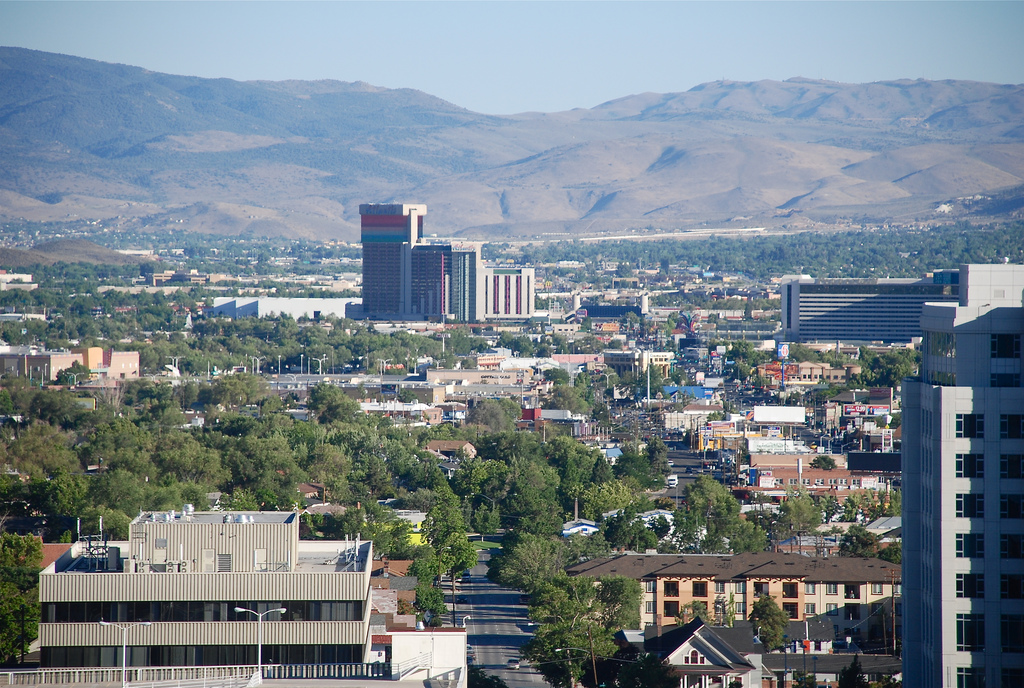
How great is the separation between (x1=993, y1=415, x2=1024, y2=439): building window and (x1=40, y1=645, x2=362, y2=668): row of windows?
38.3 ft

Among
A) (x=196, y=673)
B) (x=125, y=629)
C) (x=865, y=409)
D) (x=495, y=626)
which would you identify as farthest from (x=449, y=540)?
(x=865, y=409)

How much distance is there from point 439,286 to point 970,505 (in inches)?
6673

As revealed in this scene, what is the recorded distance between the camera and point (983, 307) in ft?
88.2

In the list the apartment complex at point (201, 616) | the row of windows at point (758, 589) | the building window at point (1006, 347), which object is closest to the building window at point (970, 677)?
the building window at point (1006, 347)

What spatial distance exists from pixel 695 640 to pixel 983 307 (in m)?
12.5

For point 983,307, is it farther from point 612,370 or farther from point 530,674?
point 612,370

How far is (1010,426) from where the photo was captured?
26359 mm

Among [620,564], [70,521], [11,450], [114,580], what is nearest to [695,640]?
[620,564]

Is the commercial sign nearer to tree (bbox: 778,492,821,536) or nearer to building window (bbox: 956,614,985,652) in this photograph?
tree (bbox: 778,492,821,536)

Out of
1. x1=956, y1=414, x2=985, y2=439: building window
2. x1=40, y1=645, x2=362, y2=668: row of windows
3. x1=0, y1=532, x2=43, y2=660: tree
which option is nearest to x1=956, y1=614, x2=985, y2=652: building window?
x1=956, y1=414, x2=985, y2=439: building window

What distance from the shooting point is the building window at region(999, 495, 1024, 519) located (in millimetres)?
26297

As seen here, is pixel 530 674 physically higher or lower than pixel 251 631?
lower

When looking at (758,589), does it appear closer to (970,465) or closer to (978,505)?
(978,505)

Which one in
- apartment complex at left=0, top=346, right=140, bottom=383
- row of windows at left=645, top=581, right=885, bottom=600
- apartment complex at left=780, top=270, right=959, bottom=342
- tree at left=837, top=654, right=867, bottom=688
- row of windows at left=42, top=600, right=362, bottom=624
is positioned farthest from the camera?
apartment complex at left=780, top=270, right=959, bottom=342
